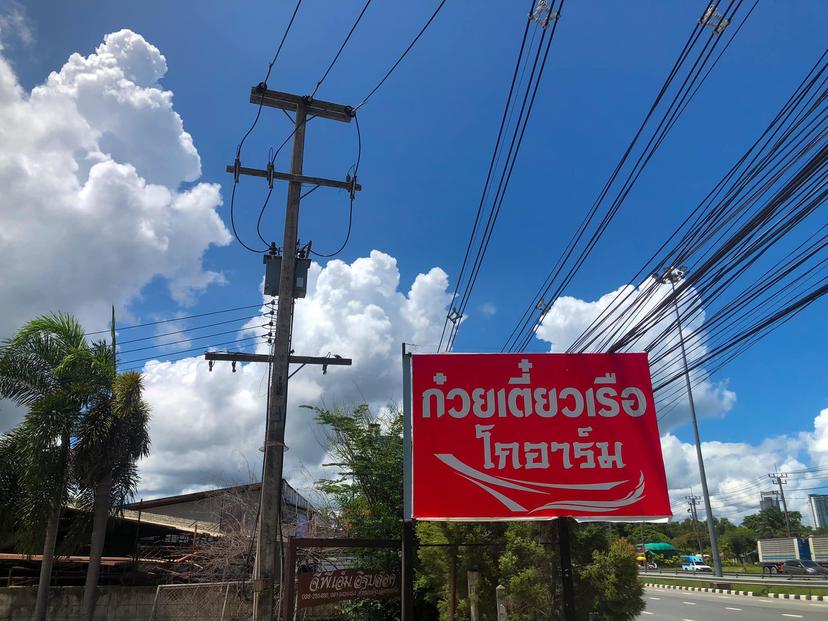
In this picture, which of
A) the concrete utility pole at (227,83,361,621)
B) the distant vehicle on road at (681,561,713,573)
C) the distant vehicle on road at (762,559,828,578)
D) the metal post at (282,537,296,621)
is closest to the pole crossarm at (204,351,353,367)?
the concrete utility pole at (227,83,361,621)

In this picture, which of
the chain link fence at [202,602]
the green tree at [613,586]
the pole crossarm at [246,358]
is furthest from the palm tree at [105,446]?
the green tree at [613,586]

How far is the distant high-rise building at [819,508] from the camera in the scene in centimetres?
7468

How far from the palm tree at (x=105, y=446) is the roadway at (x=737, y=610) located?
14978mm

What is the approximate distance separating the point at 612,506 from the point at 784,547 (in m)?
52.1

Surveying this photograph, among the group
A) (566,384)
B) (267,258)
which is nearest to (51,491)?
(267,258)

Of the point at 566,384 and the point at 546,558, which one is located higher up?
the point at 566,384

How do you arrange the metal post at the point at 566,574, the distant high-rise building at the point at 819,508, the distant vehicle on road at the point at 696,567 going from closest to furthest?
1. the metal post at the point at 566,574
2. the distant vehicle on road at the point at 696,567
3. the distant high-rise building at the point at 819,508

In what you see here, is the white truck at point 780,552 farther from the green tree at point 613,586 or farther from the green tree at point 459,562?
the green tree at point 613,586

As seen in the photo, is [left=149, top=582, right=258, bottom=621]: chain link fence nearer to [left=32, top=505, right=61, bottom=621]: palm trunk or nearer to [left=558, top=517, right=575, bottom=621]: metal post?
[left=32, top=505, right=61, bottom=621]: palm trunk

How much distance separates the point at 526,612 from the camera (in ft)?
27.3

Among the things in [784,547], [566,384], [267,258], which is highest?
[267,258]

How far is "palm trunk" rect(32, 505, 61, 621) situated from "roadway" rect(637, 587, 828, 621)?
15.9m

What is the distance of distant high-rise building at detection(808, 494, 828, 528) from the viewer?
74.7 meters

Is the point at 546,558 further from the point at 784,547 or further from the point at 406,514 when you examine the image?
the point at 784,547
